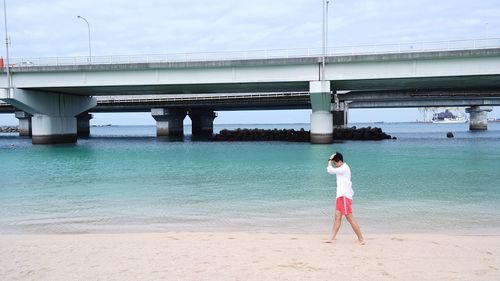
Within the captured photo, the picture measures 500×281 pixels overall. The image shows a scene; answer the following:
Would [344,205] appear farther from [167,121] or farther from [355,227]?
[167,121]

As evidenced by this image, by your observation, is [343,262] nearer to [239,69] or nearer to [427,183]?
[427,183]

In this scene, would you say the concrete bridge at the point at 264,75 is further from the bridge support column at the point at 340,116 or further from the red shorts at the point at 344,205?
the red shorts at the point at 344,205

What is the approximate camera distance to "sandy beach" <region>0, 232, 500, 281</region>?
6195 millimetres

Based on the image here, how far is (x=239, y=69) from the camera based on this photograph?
129ft

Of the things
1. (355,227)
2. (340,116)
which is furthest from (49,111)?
(355,227)

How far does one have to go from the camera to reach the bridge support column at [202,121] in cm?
8544

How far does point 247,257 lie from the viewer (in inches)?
277

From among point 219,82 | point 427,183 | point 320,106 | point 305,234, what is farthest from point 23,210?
point 320,106

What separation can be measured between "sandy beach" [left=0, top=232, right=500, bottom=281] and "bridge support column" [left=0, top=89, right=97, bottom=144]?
3936 cm

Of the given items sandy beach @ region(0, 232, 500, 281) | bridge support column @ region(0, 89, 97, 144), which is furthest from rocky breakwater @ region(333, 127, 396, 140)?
sandy beach @ region(0, 232, 500, 281)

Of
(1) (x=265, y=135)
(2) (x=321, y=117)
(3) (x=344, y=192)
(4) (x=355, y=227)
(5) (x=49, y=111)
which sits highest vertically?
(5) (x=49, y=111)

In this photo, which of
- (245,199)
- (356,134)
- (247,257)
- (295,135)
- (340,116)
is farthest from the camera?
(340,116)

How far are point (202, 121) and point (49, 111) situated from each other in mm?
44517

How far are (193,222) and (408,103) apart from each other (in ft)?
230
